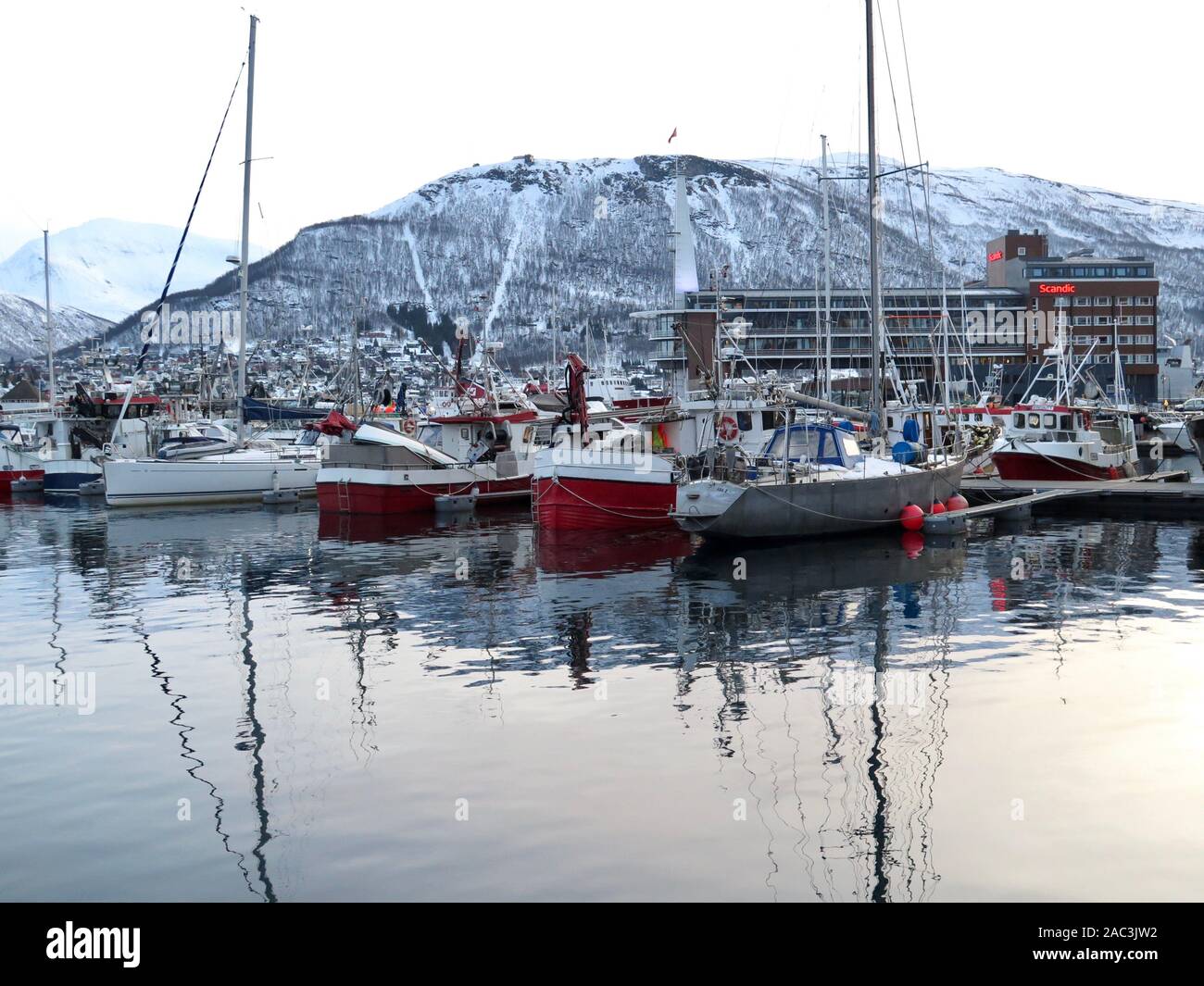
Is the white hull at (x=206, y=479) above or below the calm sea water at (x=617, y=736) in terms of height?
above

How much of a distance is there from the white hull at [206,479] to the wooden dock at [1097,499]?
2881cm

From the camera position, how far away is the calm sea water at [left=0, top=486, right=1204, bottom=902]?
441 inches

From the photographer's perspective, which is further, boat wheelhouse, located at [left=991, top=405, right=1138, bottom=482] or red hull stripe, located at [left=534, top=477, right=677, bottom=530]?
boat wheelhouse, located at [left=991, top=405, right=1138, bottom=482]

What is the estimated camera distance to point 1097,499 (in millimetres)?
42000

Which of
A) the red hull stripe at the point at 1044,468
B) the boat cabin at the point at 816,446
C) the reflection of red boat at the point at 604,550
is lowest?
the reflection of red boat at the point at 604,550

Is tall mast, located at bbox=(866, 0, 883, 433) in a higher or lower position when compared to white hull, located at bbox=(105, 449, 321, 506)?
higher

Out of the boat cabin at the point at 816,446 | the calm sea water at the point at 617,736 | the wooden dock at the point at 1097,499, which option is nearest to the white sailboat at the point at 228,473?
the calm sea water at the point at 617,736

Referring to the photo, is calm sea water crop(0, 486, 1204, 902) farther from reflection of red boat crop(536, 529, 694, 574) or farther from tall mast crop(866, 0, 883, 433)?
tall mast crop(866, 0, 883, 433)

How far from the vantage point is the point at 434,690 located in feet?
58.7

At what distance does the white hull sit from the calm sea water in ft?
69.7

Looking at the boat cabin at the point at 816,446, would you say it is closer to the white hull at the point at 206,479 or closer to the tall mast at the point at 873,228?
the tall mast at the point at 873,228

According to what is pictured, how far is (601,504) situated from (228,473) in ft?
69.1

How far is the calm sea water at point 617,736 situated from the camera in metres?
11.2

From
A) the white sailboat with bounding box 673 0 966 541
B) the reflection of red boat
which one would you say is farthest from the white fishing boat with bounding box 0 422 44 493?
the white sailboat with bounding box 673 0 966 541
